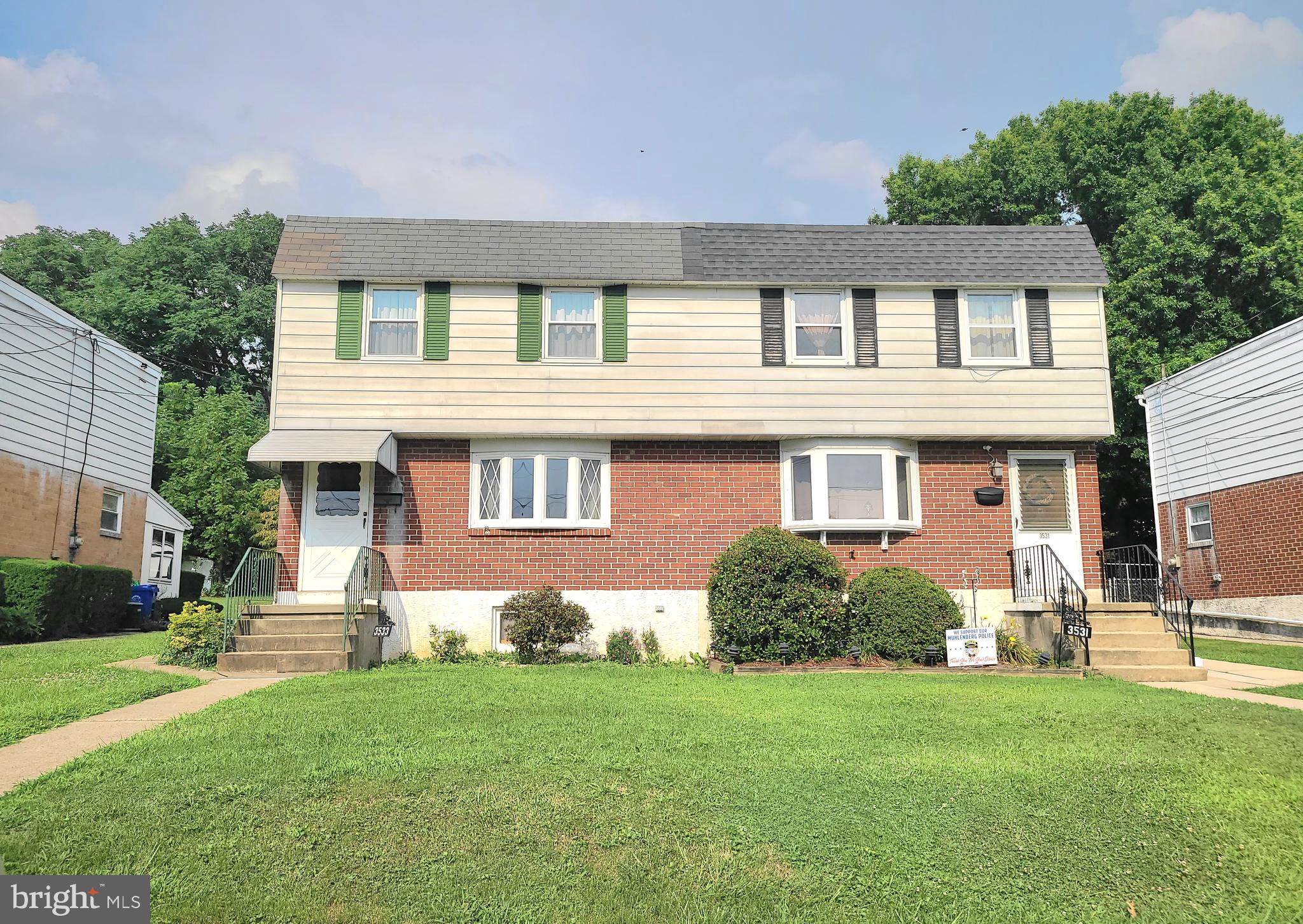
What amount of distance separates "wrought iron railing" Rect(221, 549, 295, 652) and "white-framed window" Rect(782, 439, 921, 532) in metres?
6.88

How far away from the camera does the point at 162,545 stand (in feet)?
75.4

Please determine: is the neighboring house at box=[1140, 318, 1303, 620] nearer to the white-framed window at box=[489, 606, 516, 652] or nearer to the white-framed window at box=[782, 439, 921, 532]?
the white-framed window at box=[782, 439, 921, 532]

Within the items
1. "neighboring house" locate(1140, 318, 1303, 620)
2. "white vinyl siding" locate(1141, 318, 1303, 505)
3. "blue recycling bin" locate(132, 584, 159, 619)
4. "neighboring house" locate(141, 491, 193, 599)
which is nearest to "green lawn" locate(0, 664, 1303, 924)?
"neighboring house" locate(1140, 318, 1303, 620)

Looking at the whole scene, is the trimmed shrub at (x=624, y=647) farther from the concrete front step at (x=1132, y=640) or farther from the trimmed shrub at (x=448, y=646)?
the concrete front step at (x=1132, y=640)

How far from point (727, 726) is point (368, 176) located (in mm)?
14415

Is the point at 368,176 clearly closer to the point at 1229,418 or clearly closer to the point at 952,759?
the point at 952,759

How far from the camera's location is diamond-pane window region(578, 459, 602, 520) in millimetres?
12586

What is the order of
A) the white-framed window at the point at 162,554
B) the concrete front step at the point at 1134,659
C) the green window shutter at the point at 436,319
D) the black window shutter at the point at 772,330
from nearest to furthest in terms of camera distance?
A: the concrete front step at the point at 1134,659 < the green window shutter at the point at 436,319 < the black window shutter at the point at 772,330 < the white-framed window at the point at 162,554

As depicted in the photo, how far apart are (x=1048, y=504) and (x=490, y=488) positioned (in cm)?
794

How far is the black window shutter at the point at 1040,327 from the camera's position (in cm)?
1295

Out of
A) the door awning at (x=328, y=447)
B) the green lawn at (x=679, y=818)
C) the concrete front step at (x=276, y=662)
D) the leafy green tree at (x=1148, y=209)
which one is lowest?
the green lawn at (x=679, y=818)

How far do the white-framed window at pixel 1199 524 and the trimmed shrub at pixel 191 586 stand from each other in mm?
26251

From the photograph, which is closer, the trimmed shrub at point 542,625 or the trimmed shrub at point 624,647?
the trimmed shrub at point 542,625

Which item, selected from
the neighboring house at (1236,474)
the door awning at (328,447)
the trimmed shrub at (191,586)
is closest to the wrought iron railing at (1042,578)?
the neighboring house at (1236,474)
